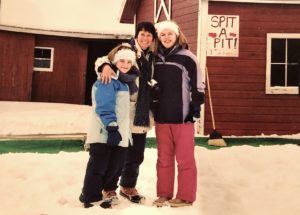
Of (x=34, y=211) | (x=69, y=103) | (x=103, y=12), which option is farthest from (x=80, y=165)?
(x=103, y=12)

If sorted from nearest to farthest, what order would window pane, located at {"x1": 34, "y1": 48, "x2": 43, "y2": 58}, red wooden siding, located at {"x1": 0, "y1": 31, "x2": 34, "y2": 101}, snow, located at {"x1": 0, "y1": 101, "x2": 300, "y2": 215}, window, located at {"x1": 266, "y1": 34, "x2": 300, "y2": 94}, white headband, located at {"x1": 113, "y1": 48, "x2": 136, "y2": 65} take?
1. white headband, located at {"x1": 113, "y1": 48, "x2": 136, "y2": 65}
2. snow, located at {"x1": 0, "y1": 101, "x2": 300, "y2": 215}
3. window, located at {"x1": 266, "y1": 34, "x2": 300, "y2": 94}
4. red wooden siding, located at {"x1": 0, "y1": 31, "x2": 34, "y2": 101}
5. window pane, located at {"x1": 34, "y1": 48, "x2": 43, "y2": 58}

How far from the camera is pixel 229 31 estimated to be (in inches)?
340

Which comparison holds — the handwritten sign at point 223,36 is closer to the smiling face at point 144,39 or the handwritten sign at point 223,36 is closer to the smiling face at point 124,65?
the smiling face at point 144,39

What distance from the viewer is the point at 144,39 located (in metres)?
3.71

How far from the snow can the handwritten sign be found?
9.08 feet

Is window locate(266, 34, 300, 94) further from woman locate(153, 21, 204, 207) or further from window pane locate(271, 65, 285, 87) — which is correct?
woman locate(153, 21, 204, 207)

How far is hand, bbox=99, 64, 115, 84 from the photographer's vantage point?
3357 millimetres

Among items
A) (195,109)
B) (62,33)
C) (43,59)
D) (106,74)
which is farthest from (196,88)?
(43,59)

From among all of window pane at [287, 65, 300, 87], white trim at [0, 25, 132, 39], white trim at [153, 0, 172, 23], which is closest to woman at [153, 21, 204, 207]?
window pane at [287, 65, 300, 87]

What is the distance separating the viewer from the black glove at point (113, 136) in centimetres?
325

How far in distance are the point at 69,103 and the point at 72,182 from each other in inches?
478

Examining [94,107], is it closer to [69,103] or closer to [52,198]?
[52,198]

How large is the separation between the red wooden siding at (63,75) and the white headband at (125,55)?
43.0 ft

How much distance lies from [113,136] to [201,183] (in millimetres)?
1796
